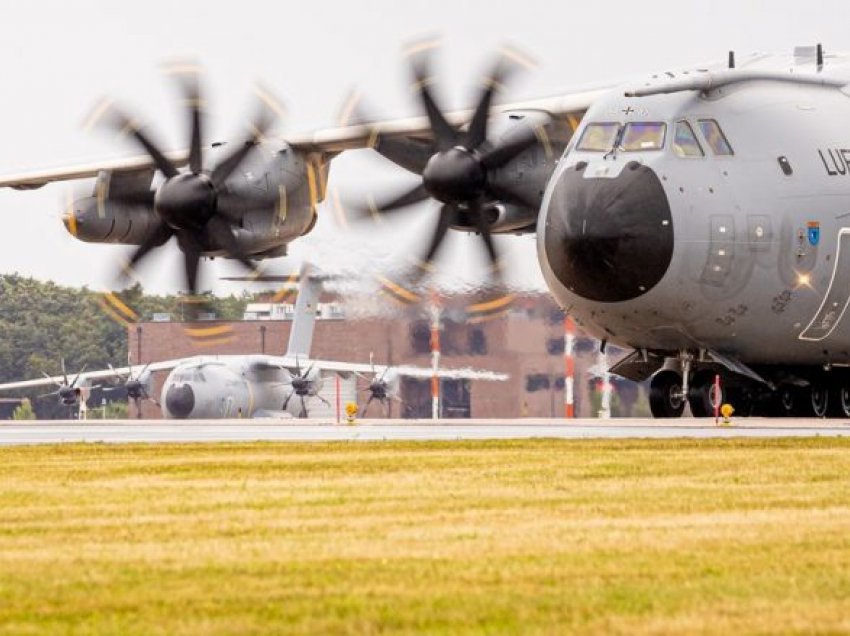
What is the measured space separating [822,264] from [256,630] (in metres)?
23.5

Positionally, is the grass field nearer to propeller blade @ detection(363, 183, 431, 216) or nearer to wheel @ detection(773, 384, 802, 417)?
wheel @ detection(773, 384, 802, 417)

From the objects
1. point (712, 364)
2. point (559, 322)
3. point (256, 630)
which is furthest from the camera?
point (559, 322)

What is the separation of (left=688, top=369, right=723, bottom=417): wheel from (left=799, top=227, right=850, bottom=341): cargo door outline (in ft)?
5.75

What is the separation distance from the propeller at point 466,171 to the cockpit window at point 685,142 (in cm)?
436

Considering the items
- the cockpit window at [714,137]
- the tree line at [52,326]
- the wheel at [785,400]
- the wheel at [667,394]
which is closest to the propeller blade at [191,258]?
the wheel at [667,394]

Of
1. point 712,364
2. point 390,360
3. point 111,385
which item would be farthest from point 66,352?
point 712,364

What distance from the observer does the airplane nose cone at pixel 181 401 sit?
77.8 m

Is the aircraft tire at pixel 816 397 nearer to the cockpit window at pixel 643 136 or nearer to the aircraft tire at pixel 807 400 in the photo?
the aircraft tire at pixel 807 400

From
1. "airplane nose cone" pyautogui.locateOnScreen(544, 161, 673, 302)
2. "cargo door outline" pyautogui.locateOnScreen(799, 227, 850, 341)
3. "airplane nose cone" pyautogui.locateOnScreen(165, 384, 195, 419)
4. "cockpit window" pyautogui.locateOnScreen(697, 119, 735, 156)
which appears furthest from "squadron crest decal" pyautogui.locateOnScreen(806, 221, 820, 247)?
"airplane nose cone" pyautogui.locateOnScreen(165, 384, 195, 419)

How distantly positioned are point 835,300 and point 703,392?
2.60 metres

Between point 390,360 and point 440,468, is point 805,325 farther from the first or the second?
point 390,360

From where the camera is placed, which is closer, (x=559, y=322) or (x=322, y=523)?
(x=322, y=523)

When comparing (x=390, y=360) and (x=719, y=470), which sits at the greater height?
(x=390, y=360)

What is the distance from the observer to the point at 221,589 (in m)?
10.3
